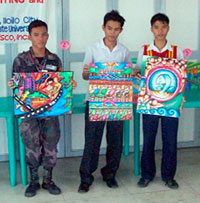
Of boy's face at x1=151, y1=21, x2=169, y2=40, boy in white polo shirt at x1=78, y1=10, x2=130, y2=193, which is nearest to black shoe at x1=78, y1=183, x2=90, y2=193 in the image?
boy in white polo shirt at x1=78, y1=10, x2=130, y2=193

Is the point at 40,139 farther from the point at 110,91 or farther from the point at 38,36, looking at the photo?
the point at 38,36

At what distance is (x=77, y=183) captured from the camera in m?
3.68

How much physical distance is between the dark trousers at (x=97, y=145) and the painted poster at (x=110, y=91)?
0.36 ft

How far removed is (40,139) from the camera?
3.38m

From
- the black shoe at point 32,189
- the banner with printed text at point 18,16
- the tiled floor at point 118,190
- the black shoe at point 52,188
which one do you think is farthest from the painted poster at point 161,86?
the banner with printed text at point 18,16

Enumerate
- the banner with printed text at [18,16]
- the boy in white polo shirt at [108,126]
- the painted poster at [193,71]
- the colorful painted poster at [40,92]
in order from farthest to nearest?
1. the painted poster at [193,71]
2. the banner with printed text at [18,16]
3. the boy in white polo shirt at [108,126]
4. the colorful painted poster at [40,92]

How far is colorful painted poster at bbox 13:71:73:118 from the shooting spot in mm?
3176

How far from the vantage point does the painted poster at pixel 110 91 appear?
10.7ft

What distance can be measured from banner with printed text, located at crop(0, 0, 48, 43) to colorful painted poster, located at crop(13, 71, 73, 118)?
3.32 ft

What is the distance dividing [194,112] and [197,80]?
2.23ft

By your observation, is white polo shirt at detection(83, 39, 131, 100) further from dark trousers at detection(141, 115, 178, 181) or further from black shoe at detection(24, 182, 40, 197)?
black shoe at detection(24, 182, 40, 197)

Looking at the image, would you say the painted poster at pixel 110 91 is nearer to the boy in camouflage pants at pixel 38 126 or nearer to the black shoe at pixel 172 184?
the boy in camouflage pants at pixel 38 126

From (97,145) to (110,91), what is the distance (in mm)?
499

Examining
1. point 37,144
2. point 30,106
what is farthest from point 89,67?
point 37,144
